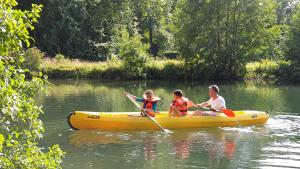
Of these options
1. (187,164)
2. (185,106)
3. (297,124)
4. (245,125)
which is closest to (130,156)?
(187,164)

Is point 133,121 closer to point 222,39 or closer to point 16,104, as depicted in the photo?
point 16,104

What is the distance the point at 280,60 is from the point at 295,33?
222 centimetres

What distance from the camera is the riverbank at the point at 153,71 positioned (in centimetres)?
3306

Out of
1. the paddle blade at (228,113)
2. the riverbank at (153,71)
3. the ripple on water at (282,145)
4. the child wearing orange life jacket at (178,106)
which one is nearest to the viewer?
the ripple on water at (282,145)

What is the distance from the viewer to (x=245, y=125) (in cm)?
1455

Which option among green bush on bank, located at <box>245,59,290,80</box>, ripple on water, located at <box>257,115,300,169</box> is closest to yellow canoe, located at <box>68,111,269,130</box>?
ripple on water, located at <box>257,115,300,169</box>

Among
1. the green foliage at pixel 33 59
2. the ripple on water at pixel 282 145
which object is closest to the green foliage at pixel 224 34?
the green foliage at pixel 33 59

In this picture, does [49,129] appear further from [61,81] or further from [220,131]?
[61,81]

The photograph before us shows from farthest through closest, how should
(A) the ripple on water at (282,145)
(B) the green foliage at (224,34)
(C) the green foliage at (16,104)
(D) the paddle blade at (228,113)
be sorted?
(B) the green foliage at (224,34)
(D) the paddle blade at (228,113)
(A) the ripple on water at (282,145)
(C) the green foliage at (16,104)

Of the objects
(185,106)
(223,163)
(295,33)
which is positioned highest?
(295,33)

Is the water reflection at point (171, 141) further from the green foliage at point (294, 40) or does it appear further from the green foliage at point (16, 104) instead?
the green foliage at point (294, 40)

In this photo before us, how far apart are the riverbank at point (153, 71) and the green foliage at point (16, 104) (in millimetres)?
28029

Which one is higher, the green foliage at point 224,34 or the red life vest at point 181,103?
the green foliage at point 224,34

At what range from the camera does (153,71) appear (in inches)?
1307
